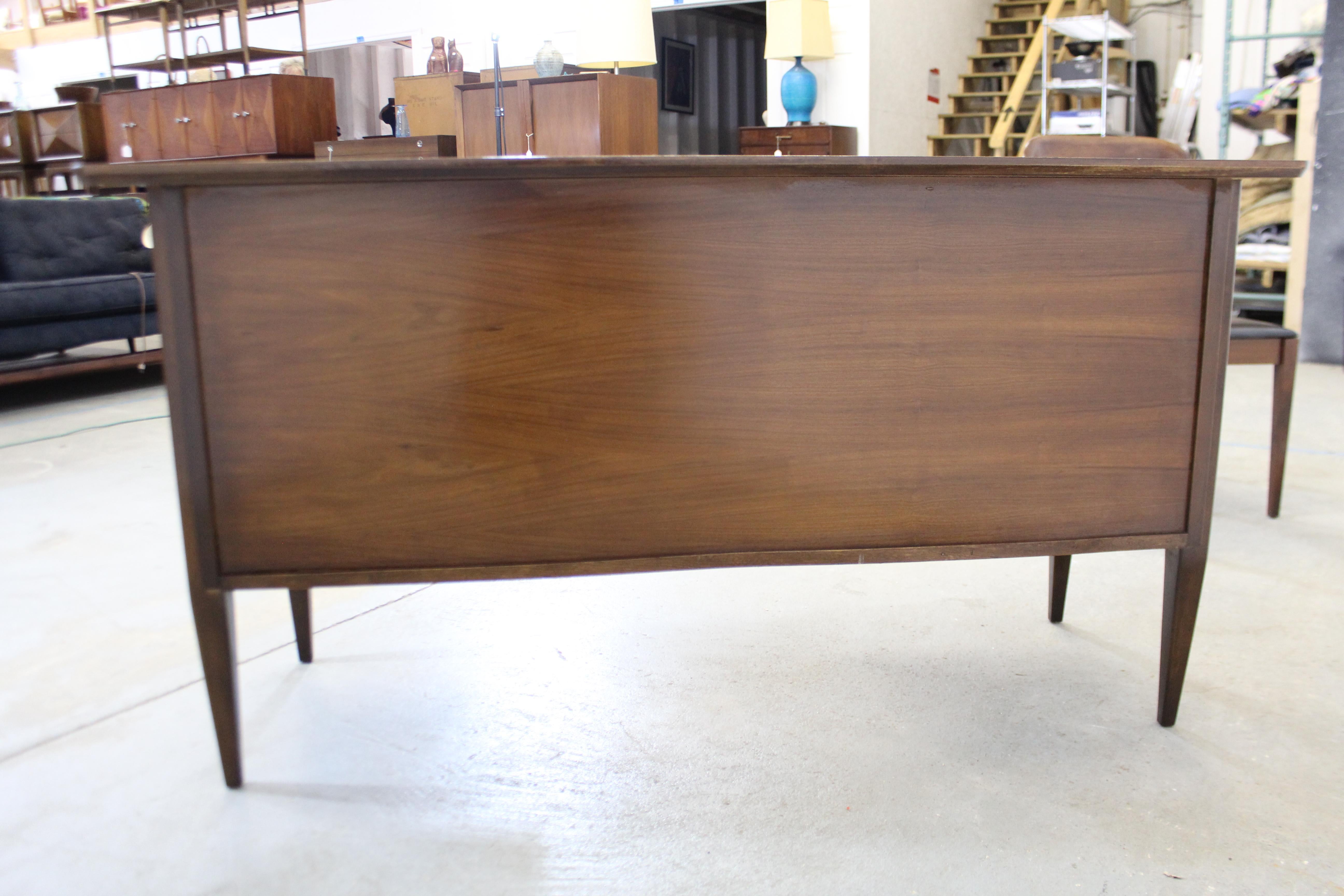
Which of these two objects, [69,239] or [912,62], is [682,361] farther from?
[912,62]

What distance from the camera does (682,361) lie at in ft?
3.82

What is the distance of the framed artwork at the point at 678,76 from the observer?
931 cm

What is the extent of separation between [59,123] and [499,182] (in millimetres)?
10473

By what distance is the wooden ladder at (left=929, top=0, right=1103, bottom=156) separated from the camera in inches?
303

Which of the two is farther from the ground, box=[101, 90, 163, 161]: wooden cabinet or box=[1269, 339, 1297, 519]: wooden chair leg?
box=[101, 90, 163, 161]: wooden cabinet

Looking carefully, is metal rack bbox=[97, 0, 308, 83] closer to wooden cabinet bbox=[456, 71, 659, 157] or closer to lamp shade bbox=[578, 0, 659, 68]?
wooden cabinet bbox=[456, 71, 659, 157]

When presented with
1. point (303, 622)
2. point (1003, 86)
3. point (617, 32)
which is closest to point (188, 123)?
point (617, 32)

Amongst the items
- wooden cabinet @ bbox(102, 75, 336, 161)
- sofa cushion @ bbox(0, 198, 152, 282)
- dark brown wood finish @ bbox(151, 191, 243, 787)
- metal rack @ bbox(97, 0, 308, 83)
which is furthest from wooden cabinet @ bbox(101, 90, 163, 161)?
dark brown wood finish @ bbox(151, 191, 243, 787)

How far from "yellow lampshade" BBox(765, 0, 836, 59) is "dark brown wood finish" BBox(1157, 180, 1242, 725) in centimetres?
572

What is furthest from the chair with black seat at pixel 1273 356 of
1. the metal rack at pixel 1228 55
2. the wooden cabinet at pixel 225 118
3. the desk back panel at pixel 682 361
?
the wooden cabinet at pixel 225 118

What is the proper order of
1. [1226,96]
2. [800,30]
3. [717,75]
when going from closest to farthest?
[1226,96]
[800,30]
[717,75]

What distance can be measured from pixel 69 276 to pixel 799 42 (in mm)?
4449

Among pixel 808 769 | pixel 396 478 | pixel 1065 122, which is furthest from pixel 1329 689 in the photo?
pixel 1065 122

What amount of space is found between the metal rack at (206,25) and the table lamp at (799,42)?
4.69m
